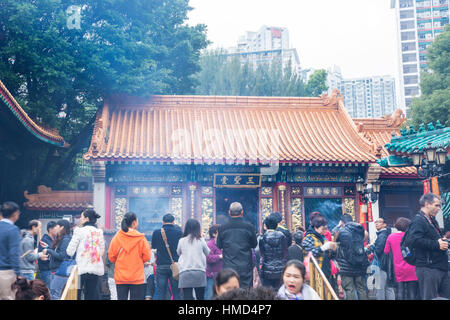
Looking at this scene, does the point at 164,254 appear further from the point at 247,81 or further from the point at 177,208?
the point at 247,81

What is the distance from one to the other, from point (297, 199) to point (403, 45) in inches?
2174

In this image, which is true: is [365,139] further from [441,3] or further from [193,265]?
[441,3]

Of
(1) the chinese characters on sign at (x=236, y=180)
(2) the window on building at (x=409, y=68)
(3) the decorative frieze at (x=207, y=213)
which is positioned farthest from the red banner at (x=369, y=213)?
(2) the window on building at (x=409, y=68)

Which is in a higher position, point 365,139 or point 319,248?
point 365,139

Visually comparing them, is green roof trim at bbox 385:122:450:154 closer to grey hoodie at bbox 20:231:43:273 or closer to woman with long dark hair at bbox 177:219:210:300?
woman with long dark hair at bbox 177:219:210:300

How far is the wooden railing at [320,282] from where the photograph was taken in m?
4.88

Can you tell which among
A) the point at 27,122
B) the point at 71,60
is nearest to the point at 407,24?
the point at 71,60

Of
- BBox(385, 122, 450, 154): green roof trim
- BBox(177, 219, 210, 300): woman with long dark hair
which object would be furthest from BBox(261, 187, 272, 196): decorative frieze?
BBox(177, 219, 210, 300): woman with long dark hair

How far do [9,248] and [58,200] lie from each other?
803 cm

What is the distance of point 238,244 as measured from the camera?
20.0 feet

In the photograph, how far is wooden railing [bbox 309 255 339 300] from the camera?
16.0 ft

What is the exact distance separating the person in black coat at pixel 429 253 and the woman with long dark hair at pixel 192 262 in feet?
8.55
